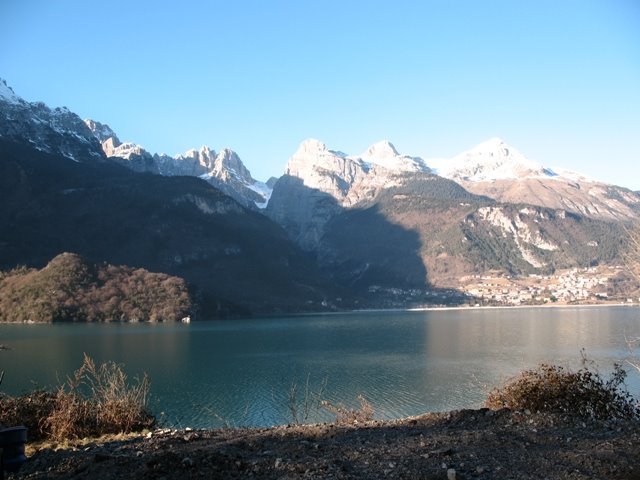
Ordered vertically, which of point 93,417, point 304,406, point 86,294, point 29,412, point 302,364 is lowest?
point 302,364

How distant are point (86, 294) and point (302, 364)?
8396cm

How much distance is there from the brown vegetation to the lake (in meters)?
29.7

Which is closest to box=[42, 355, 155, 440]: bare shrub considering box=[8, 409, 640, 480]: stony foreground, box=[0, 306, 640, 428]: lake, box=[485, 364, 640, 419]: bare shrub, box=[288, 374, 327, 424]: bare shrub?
box=[8, 409, 640, 480]: stony foreground

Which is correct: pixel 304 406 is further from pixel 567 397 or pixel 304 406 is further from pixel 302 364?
pixel 302 364

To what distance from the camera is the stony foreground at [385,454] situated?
6961 mm

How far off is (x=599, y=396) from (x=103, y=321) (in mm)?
118830

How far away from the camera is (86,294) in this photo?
121188mm

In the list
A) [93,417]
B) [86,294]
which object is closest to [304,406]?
[93,417]

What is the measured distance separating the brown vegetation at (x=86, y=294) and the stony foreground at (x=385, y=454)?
11353 centimetres

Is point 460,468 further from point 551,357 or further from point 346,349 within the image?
point 346,349

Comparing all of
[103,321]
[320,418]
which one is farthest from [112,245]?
[320,418]

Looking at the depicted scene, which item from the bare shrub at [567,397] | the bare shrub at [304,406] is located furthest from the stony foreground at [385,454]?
the bare shrub at [304,406]

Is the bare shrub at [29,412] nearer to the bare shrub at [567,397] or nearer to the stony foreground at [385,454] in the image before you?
the stony foreground at [385,454]

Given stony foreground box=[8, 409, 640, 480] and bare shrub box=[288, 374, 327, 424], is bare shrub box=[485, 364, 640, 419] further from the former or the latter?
bare shrub box=[288, 374, 327, 424]
